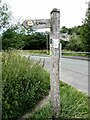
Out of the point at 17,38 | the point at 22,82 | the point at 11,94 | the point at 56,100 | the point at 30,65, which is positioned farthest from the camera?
the point at 17,38

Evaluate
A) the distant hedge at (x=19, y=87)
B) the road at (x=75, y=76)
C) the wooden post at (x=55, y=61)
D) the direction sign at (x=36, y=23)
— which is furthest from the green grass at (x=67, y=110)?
the road at (x=75, y=76)

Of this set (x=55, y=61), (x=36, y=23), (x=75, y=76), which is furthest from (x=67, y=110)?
(x=75, y=76)

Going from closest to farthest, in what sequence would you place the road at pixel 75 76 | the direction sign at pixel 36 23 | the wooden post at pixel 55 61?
the wooden post at pixel 55 61 < the direction sign at pixel 36 23 < the road at pixel 75 76

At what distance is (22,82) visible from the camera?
6.57 metres

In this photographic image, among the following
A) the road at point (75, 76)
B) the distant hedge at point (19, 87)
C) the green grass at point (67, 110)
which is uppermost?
the distant hedge at point (19, 87)

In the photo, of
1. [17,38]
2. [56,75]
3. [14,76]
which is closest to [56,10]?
[56,75]

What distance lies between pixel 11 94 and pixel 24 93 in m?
0.31

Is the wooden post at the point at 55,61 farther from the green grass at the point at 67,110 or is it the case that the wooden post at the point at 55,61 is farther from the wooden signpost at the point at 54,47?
the green grass at the point at 67,110

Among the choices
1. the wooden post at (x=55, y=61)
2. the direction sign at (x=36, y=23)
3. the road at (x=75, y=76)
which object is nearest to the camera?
the wooden post at (x=55, y=61)

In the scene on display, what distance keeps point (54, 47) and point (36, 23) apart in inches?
23.7

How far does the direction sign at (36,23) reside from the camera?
5944 mm

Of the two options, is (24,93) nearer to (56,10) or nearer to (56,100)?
(56,100)

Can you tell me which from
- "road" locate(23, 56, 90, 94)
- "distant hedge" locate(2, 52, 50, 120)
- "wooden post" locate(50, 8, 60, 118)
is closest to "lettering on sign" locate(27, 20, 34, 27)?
"wooden post" locate(50, 8, 60, 118)

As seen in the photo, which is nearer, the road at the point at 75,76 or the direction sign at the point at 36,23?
the direction sign at the point at 36,23
